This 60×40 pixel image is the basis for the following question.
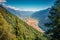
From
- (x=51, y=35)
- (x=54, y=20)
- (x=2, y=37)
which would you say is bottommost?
(x=2, y=37)

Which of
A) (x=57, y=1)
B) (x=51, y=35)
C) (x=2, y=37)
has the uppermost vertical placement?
(x=57, y=1)

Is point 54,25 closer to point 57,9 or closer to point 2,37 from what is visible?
point 57,9

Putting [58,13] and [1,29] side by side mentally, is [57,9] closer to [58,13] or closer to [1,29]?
[58,13]

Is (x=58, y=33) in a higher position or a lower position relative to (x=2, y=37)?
higher

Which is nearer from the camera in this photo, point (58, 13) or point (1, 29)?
point (58, 13)

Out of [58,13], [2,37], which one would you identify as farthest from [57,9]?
[2,37]

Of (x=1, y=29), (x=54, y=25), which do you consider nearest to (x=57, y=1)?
(x=54, y=25)
